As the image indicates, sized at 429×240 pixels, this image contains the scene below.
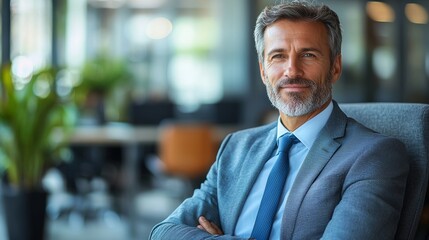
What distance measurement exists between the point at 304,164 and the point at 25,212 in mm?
3337

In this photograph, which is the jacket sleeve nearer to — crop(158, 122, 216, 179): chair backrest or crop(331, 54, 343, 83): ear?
crop(331, 54, 343, 83): ear

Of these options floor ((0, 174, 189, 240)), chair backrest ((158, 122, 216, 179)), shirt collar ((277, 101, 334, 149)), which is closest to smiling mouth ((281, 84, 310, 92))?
shirt collar ((277, 101, 334, 149))

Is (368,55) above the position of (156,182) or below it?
above

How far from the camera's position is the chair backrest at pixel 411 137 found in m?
1.88

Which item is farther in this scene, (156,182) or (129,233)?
(156,182)

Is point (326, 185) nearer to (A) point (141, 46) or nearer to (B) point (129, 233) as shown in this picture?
(B) point (129, 233)

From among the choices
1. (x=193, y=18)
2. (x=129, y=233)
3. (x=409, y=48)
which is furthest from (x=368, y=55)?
(x=193, y=18)

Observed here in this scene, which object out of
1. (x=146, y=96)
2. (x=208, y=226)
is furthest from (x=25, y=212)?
(x=146, y=96)

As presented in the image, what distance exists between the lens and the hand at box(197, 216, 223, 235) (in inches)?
77.4

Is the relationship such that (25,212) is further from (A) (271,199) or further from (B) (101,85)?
(B) (101,85)

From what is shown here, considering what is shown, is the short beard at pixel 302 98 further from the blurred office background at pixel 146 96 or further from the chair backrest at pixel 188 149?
the chair backrest at pixel 188 149

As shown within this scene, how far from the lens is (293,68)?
1.87 metres

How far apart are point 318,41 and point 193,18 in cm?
1198

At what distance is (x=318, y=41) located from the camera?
1879 mm
